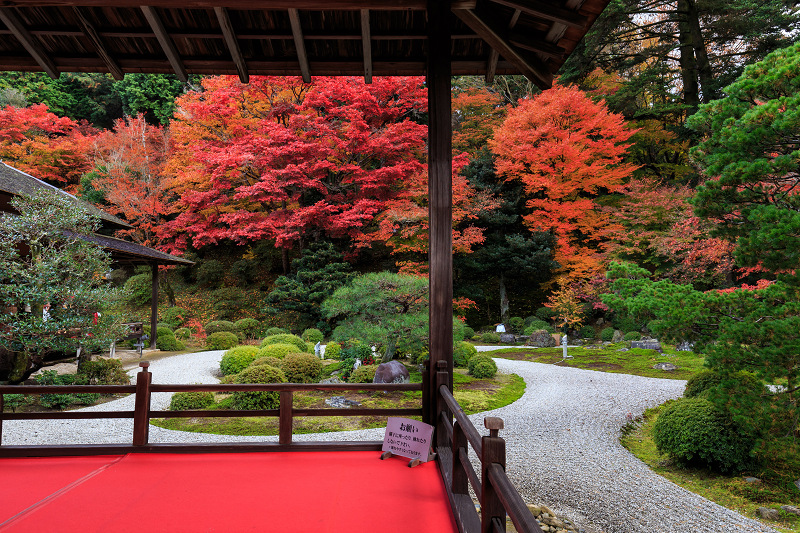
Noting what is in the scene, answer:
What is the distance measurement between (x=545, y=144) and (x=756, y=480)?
1006cm

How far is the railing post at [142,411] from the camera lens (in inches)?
113

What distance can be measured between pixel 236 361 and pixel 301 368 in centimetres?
198

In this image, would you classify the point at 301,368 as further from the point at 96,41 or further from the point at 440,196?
the point at 96,41

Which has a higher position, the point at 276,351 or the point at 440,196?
the point at 440,196

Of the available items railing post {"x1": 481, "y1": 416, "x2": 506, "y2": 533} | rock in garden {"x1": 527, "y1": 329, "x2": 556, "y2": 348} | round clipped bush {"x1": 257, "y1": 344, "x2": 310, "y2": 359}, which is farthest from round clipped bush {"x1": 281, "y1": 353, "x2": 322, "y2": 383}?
rock in garden {"x1": 527, "y1": 329, "x2": 556, "y2": 348}

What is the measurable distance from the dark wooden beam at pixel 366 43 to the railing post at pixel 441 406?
1.88 m

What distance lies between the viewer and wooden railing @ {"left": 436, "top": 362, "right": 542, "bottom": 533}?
3.98 ft

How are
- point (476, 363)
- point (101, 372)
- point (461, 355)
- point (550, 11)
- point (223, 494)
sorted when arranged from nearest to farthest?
1. point (550, 11)
2. point (223, 494)
3. point (101, 372)
4. point (476, 363)
5. point (461, 355)

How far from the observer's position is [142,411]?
291 cm

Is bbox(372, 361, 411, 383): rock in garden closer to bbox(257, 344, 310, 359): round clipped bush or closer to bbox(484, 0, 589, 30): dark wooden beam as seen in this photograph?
bbox(257, 344, 310, 359): round clipped bush

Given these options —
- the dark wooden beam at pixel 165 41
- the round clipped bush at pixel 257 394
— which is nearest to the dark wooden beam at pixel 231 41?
the dark wooden beam at pixel 165 41

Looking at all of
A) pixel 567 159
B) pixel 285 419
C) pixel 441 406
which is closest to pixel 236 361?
pixel 285 419

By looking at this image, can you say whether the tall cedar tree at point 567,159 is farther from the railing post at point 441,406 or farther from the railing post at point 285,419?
the railing post at point 285,419

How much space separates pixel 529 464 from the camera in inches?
179
